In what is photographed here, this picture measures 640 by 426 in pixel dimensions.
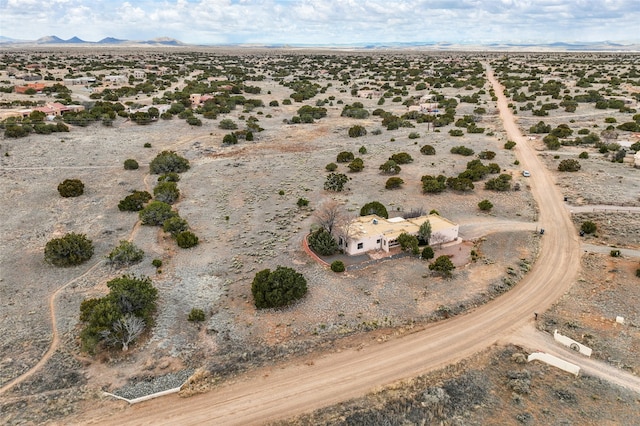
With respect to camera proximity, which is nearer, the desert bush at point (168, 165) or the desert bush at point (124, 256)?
the desert bush at point (124, 256)

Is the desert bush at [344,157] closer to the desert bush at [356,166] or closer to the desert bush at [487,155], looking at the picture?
the desert bush at [356,166]

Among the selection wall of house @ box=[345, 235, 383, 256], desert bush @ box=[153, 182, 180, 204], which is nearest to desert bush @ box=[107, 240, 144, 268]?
desert bush @ box=[153, 182, 180, 204]

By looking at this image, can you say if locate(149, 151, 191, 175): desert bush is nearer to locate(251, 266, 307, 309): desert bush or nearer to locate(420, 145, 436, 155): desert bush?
locate(251, 266, 307, 309): desert bush

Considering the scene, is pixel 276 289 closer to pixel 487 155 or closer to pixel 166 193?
pixel 166 193

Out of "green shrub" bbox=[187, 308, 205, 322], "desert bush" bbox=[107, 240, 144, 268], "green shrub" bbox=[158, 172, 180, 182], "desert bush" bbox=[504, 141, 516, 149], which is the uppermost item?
"desert bush" bbox=[504, 141, 516, 149]

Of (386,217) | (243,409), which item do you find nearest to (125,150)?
Result: (386,217)

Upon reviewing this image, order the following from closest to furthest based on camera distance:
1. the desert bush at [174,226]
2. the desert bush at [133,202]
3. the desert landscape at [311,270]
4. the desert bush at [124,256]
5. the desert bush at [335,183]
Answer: the desert landscape at [311,270] → the desert bush at [124,256] → the desert bush at [174,226] → the desert bush at [133,202] → the desert bush at [335,183]

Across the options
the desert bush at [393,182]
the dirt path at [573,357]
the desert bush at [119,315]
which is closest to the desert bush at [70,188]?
the desert bush at [119,315]
